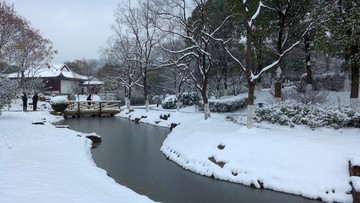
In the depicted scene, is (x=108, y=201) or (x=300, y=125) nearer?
(x=108, y=201)

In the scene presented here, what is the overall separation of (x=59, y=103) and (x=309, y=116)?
69.1ft

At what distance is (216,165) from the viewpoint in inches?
376

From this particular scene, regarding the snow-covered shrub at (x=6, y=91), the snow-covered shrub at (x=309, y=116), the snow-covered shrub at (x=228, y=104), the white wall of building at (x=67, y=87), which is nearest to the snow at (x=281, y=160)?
the snow-covered shrub at (x=309, y=116)

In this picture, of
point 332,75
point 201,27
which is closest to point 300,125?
point 201,27

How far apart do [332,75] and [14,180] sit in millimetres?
22052

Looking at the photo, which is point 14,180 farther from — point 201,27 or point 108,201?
point 201,27

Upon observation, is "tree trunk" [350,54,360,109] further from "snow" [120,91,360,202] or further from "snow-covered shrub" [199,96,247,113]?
"snow-covered shrub" [199,96,247,113]

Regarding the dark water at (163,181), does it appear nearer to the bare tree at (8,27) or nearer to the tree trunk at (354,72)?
the tree trunk at (354,72)

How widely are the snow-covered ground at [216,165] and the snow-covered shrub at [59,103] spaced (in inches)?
581

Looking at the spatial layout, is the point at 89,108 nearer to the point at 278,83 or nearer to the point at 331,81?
the point at 278,83

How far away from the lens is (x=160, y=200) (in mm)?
7242

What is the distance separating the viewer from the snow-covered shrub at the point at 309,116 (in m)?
11.8

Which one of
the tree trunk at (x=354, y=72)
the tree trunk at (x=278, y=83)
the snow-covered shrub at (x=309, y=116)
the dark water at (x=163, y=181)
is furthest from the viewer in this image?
the tree trunk at (x=278, y=83)

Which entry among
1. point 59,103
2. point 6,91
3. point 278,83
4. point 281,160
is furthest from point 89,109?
point 281,160
